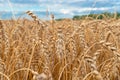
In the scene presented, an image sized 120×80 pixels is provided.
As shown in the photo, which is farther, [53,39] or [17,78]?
[53,39]

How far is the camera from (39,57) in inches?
65.8

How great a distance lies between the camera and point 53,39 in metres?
1.78

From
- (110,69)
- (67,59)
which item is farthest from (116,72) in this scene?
(67,59)

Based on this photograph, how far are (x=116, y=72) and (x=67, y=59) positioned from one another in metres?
0.52

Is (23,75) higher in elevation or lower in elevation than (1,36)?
lower

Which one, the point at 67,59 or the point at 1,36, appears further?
the point at 1,36

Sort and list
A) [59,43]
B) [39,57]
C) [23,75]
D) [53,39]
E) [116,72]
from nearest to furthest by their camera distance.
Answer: [116,72] < [59,43] < [23,75] < [39,57] < [53,39]

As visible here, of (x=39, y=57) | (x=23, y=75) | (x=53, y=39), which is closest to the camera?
(x=23, y=75)

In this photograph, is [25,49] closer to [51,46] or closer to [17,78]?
[51,46]

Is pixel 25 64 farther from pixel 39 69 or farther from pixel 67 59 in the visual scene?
pixel 67 59

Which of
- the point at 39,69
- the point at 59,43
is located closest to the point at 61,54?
the point at 59,43

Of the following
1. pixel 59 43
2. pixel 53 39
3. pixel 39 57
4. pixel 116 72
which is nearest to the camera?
pixel 116 72

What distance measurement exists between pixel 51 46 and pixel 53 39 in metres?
0.10

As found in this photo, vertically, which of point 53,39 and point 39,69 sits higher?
point 53,39
